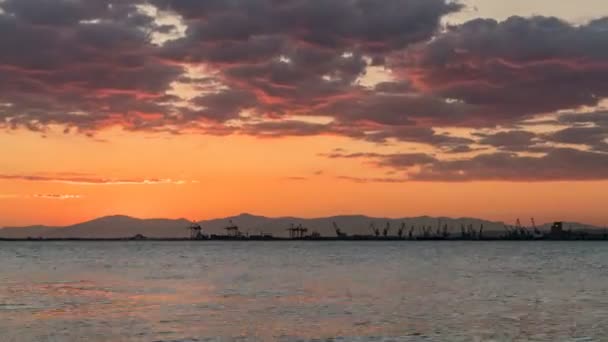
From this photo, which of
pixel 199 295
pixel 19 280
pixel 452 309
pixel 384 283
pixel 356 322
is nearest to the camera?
pixel 356 322

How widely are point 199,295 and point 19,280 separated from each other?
31.8m

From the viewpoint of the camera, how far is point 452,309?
54.0 meters

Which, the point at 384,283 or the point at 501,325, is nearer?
the point at 501,325

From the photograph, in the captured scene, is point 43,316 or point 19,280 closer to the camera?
point 43,316

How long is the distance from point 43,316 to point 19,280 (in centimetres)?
4332

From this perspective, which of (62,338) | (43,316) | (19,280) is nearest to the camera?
(62,338)

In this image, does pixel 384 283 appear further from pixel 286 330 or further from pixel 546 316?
pixel 286 330

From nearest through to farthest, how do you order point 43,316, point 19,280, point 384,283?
point 43,316 → point 384,283 → point 19,280

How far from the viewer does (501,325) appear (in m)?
44.9

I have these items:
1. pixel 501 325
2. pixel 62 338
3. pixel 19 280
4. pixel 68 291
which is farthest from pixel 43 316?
pixel 19 280

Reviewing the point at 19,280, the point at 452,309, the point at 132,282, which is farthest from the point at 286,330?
the point at 19,280

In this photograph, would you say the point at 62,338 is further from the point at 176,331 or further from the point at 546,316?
the point at 546,316

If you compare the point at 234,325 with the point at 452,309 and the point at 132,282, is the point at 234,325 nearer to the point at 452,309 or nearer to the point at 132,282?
the point at 452,309

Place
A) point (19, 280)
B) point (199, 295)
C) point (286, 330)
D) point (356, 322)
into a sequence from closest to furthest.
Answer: point (286, 330) → point (356, 322) → point (199, 295) → point (19, 280)
